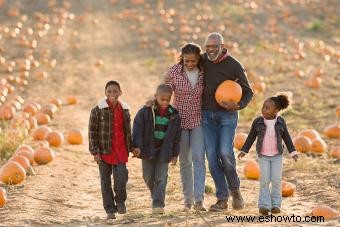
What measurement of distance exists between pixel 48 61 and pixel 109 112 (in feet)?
46.4

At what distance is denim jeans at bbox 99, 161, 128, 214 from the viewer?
764 cm

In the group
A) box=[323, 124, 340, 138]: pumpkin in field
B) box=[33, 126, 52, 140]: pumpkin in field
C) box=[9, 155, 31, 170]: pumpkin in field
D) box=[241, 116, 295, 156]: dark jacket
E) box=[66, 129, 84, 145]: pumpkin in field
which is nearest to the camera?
box=[241, 116, 295, 156]: dark jacket

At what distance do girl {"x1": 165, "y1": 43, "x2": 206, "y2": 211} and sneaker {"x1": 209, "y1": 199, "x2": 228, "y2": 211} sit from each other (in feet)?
0.34

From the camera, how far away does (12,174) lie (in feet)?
30.3

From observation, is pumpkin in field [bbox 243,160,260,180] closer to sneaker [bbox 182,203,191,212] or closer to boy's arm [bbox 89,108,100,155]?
sneaker [bbox 182,203,191,212]

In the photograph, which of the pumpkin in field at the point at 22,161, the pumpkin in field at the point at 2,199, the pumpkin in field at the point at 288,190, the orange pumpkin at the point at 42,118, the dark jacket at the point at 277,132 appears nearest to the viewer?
the dark jacket at the point at 277,132

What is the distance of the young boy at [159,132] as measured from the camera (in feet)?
24.8

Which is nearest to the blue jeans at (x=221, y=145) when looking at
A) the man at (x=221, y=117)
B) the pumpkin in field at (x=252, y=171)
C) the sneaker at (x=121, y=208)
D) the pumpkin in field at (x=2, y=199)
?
the man at (x=221, y=117)

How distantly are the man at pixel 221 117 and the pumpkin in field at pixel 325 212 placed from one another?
833 millimetres

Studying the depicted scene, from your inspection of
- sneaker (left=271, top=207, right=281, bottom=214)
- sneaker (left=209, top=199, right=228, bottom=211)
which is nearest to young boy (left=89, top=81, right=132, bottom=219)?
sneaker (left=209, top=199, right=228, bottom=211)

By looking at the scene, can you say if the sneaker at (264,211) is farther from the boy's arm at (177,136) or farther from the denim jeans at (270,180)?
the boy's arm at (177,136)

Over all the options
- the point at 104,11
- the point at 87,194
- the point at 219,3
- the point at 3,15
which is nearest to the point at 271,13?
the point at 219,3

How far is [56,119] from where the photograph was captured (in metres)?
14.4

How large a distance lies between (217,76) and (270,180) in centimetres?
119
